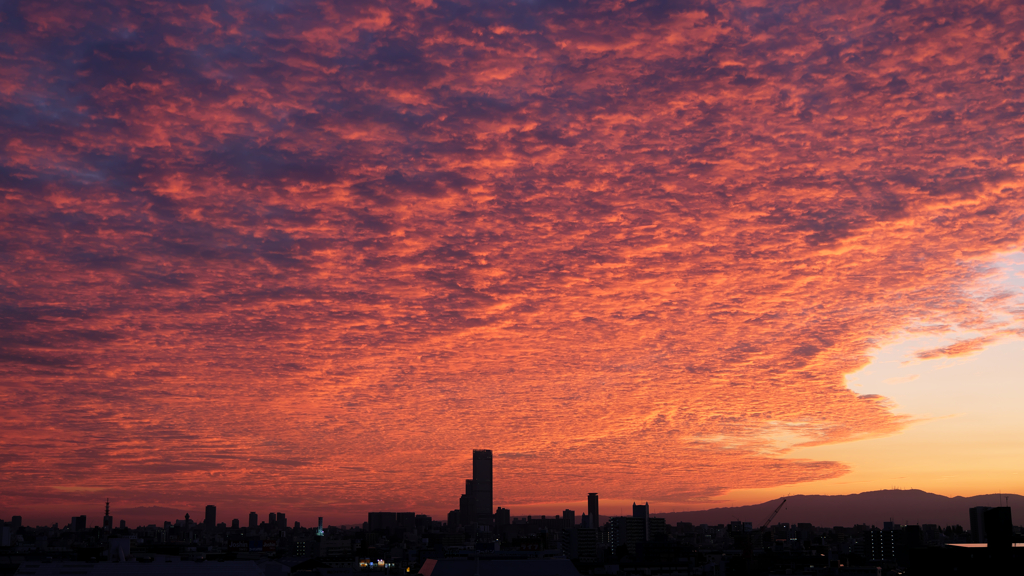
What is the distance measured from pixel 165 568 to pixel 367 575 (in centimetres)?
9121

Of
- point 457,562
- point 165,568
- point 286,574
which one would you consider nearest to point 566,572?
point 457,562

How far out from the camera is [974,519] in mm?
196250

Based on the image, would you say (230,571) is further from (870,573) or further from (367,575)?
Result: (870,573)

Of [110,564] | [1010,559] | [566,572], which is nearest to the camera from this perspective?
[1010,559]

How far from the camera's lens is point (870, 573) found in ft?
584

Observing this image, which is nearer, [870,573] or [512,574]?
[512,574]

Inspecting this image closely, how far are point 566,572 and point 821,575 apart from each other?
75.1 meters

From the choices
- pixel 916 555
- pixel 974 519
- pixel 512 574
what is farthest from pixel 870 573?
pixel 512 574

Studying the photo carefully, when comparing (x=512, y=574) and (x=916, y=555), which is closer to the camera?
(x=916, y=555)

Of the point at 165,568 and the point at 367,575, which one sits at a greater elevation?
the point at 165,568

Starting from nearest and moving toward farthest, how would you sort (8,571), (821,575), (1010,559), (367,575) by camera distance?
(1010,559), (8,571), (821,575), (367,575)

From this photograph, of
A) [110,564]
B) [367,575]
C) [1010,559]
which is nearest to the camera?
[1010,559]

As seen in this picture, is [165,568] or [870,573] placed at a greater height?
[165,568]

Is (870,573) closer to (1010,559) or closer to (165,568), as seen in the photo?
(1010,559)
